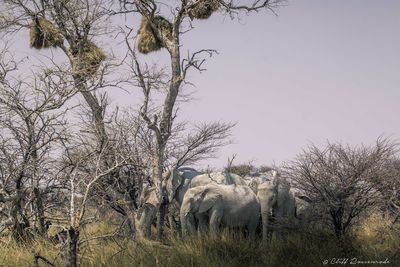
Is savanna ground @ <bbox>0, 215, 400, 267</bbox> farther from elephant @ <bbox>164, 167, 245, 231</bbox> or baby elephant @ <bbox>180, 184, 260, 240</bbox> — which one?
elephant @ <bbox>164, 167, 245, 231</bbox>

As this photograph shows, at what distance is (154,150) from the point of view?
10836mm

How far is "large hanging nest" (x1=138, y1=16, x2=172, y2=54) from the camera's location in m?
13.6

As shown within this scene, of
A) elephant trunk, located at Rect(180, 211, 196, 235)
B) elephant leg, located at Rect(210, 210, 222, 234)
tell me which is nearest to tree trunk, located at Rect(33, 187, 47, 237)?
elephant trunk, located at Rect(180, 211, 196, 235)

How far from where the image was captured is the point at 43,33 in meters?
13.6

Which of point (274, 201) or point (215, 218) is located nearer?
point (215, 218)

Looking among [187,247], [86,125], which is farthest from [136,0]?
[187,247]

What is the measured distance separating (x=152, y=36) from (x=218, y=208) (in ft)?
20.2

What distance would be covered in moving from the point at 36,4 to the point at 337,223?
978 centimetres

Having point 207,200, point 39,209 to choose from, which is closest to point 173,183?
point 207,200

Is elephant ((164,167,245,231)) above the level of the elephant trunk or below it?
above

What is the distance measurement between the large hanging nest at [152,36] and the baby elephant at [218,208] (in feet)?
17.9

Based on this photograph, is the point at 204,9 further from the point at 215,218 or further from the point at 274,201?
the point at 215,218

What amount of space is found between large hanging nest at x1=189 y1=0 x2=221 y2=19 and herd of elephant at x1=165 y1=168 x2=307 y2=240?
475 cm

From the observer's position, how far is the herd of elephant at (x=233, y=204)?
9.55 meters
